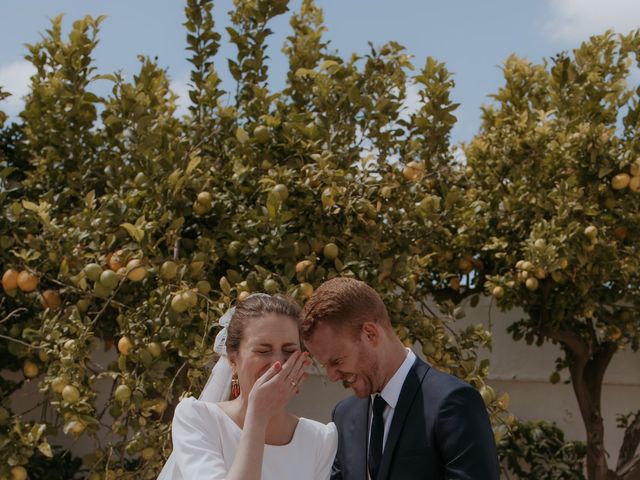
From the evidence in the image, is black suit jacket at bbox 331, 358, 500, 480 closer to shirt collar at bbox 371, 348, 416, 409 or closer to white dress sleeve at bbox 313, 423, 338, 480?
shirt collar at bbox 371, 348, 416, 409

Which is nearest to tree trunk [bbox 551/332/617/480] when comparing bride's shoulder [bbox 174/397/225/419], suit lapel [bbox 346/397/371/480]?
suit lapel [bbox 346/397/371/480]

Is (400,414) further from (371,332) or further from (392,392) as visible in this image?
(371,332)

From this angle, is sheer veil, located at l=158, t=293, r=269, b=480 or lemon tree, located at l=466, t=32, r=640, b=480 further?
lemon tree, located at l=466, t=32, r=640, b=480

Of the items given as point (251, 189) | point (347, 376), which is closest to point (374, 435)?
point (347, 376)

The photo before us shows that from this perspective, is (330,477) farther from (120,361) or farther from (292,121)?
(292,121)

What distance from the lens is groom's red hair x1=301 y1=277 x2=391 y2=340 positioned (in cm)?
269

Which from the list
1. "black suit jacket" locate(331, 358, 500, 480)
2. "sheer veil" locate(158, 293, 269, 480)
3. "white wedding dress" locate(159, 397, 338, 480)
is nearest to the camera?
"black suit jacket" locate(331, 358, 500, 480)

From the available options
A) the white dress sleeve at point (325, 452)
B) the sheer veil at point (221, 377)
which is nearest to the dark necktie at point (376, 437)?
the white dress sleeve at point (325, 452)

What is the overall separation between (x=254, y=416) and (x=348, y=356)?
308 millimetres

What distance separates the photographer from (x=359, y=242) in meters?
4.41

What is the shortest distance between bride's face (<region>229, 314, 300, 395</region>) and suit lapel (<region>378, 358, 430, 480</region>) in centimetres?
37

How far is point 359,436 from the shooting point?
2.90 meters

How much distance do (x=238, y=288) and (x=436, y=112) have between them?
1410mm

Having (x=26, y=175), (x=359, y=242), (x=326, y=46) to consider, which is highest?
(x=326, y=46)
